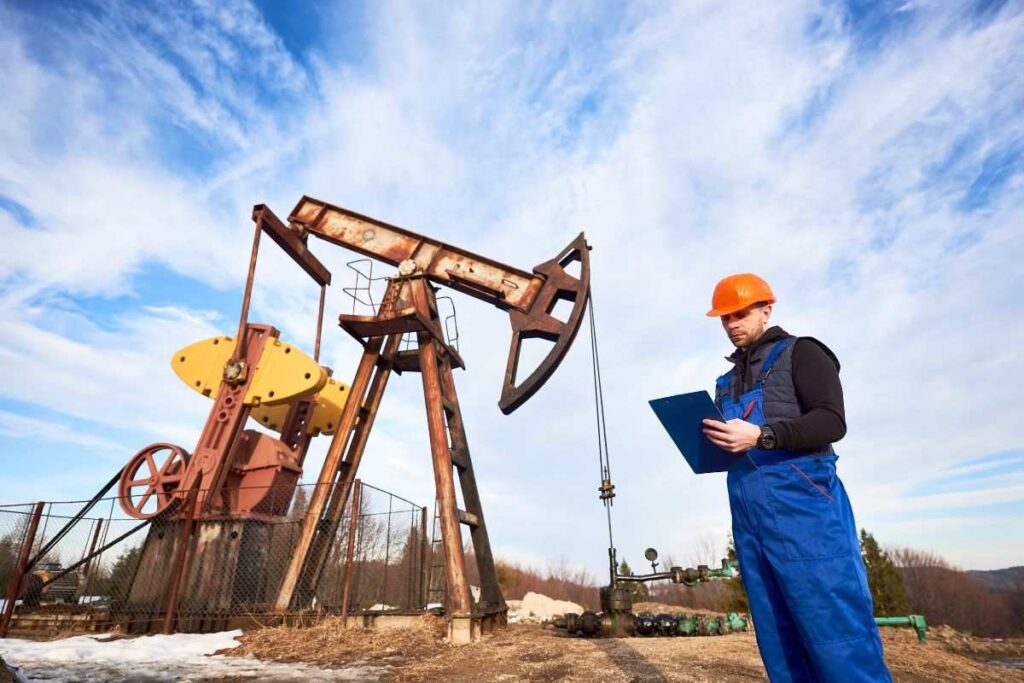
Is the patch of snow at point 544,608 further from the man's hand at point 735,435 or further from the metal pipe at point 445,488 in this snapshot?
the man's hand at point 735,435

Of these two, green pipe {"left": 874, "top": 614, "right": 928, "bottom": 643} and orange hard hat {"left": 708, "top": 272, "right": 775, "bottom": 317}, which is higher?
orange hard hat {"left": 708, "top": 272, "right": 775, "bottom": 317}

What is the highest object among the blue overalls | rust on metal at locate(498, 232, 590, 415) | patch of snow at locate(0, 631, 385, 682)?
rust on metal at locate(498, 232, 590, 415)

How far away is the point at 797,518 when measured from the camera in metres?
1.70

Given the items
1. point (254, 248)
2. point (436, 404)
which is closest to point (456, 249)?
point (436, 404)

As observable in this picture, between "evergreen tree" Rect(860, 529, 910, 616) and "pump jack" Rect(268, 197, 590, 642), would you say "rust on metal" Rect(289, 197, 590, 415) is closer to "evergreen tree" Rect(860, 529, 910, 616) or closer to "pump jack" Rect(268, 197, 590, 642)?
"pump jack" Rect(268, 197, 590, 642)

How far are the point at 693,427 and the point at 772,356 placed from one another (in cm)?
38

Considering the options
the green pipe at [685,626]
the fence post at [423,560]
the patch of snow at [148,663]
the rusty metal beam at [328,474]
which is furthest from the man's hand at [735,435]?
the green pipe at [685,626]

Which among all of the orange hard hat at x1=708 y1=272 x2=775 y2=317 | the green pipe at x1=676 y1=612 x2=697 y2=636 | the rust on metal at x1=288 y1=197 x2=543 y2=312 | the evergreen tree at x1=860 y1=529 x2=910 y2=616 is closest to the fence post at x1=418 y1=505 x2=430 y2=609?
the rust on metal at x1=288 y1=197 x2=543 y2=312

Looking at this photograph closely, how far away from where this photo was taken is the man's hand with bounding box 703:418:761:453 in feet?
5.71

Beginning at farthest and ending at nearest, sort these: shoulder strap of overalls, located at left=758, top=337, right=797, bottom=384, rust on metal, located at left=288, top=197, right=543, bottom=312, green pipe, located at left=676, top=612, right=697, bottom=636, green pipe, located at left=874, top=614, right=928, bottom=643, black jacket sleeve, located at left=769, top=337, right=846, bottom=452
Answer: rust on metal, located at left=288, top=197, right=543, bottom=312 → green pipe, located at left=676, top=612, right=697, bottom=636 → green pipe, located at left=874, top=614, right=928, bottom=643 → shoulder strap of overalls, located at left=758, top=337, right=797, bottom=384 → black jacket sleeve, located at left=769, top=337, right=846, bottom=452

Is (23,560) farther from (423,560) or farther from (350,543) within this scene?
(423,560)

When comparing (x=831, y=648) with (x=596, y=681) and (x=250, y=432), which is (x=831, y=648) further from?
(x=250, y=432)

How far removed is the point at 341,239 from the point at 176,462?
399 cm

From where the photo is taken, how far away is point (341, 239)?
866cm
